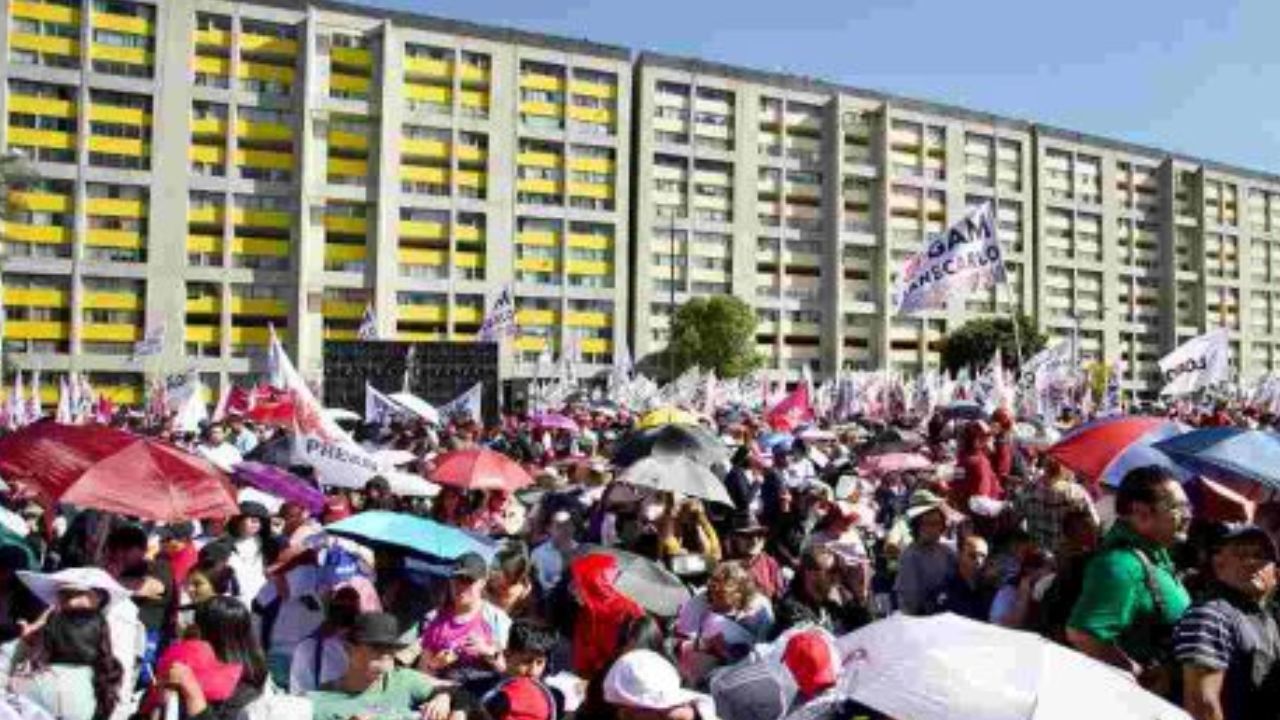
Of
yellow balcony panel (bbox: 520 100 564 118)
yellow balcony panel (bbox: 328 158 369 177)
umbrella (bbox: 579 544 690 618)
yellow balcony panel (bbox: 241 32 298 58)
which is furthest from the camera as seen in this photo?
yellow balcony panel (bbox: 520 100 564 118)

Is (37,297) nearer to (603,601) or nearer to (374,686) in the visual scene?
(603,601)

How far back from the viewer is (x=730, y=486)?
10859 mm

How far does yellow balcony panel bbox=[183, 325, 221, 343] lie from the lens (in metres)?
60.7

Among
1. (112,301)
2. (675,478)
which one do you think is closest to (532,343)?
(112,301)

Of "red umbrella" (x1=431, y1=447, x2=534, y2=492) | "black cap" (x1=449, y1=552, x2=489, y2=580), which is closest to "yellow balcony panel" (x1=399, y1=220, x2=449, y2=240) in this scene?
"red umbrella" (x1=431, y1=447, x2=534, y2=492)

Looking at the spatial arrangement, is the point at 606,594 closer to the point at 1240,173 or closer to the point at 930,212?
the point at 930,212

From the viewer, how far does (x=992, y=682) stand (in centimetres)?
292

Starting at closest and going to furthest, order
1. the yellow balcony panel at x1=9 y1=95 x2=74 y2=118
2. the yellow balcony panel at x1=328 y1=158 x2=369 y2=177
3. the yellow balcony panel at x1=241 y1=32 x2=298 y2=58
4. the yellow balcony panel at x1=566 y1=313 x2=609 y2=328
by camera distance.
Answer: the yellow balcony panel at x1=9 y1=95 x2=74 y2=118, the yellow balcony panel at x1=241 y1=32 x2=298 y2=58, the yellow balcony panel at x1=328 y1=158 x2=369 y2=177, the yellow balcony panel at x1=566 y1=313 x2=609 y2=328

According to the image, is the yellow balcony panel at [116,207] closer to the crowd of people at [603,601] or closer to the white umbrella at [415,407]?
the white umbrella at [415,407]

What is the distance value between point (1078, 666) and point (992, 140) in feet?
271

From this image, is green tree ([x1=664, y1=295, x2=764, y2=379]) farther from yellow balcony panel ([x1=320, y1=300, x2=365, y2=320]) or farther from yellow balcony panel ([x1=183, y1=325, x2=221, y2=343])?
yellow balcony panel ([x1=183, y1=325, x2=221, y2=343])

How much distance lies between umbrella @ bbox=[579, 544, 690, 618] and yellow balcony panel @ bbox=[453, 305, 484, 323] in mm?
59615

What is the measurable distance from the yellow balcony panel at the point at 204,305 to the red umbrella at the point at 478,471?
5392 cm

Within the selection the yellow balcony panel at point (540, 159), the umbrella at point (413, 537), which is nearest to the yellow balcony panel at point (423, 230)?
the yellow balcony panel at point (540, 159)
